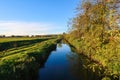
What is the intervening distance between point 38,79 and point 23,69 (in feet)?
14.2

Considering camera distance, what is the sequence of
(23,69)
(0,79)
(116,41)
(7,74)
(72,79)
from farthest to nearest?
(72,79), (23,69), (7,74), (0,79), (116,41)

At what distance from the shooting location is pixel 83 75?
22.7 meters

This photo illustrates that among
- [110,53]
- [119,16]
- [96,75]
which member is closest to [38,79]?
[96,75]

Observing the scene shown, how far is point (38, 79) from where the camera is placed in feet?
70.6

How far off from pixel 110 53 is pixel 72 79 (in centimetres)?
1222

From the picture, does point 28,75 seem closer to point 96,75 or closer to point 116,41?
point 96,75

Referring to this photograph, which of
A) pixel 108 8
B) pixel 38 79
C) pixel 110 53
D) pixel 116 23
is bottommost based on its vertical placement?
pixel 38 79

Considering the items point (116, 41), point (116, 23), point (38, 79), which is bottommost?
point (38, 79)

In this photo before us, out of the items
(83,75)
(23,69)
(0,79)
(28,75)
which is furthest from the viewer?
(83,75)

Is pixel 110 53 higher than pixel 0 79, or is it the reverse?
pixel 110 53

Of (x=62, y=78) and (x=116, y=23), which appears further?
(x=62, y=78)

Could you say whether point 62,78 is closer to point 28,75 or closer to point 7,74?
point 28,75

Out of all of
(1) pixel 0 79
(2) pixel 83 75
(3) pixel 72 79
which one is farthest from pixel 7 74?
(2) pixel 83 75

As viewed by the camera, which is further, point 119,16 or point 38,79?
point 38,79
